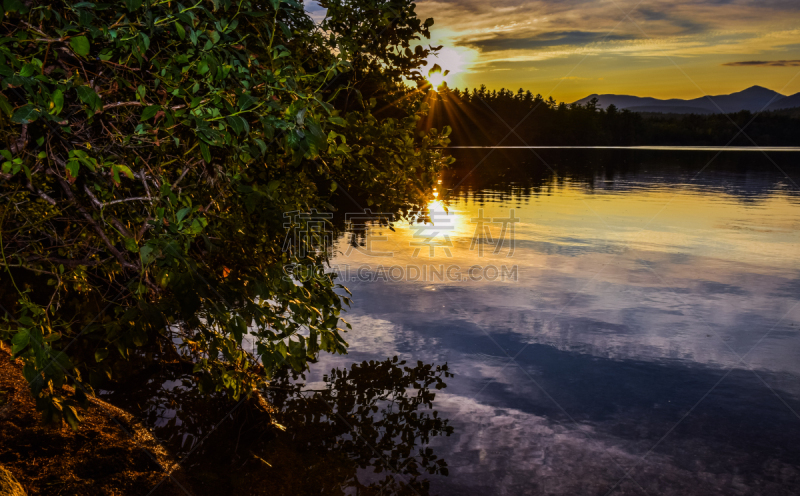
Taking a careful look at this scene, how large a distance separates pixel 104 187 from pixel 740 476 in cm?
735

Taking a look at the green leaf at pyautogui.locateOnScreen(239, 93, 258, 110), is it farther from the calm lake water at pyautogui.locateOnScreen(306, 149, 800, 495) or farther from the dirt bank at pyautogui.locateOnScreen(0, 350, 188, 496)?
the calm lake water at pyautogui.locateOnScreen(306, 149, 800, 495)

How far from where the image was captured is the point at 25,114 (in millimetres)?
2289

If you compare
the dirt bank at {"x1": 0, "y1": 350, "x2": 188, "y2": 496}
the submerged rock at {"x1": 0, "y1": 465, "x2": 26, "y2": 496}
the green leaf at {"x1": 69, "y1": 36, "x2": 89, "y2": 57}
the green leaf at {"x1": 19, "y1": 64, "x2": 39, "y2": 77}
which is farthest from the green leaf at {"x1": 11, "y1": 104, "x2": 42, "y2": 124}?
the dirt bank at {"x1": 0, "y1": 350, "x2": 188, "y2": 496}

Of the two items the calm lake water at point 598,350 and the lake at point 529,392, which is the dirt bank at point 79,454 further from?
the calm lake water at point 598,350

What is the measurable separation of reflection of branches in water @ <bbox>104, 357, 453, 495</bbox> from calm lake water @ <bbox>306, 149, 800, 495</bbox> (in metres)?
0.38

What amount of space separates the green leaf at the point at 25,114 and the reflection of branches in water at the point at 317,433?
487 cm

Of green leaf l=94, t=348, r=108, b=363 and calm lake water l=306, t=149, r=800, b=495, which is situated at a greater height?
green leaf l=94, t=348, r=108, b=363

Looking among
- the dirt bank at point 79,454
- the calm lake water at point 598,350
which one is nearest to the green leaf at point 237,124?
the dirt bank at point 79,454

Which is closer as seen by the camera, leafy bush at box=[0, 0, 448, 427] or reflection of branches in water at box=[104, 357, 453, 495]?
leafy bush at box=[0, 0, 448, 427]

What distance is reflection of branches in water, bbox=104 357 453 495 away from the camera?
622 cm

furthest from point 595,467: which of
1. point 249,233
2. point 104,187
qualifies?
point 104,187

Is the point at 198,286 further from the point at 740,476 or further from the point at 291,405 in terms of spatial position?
the point at 740,476

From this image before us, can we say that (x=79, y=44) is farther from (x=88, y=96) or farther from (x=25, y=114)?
(x=25, y=114)

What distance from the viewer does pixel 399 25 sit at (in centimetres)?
664
